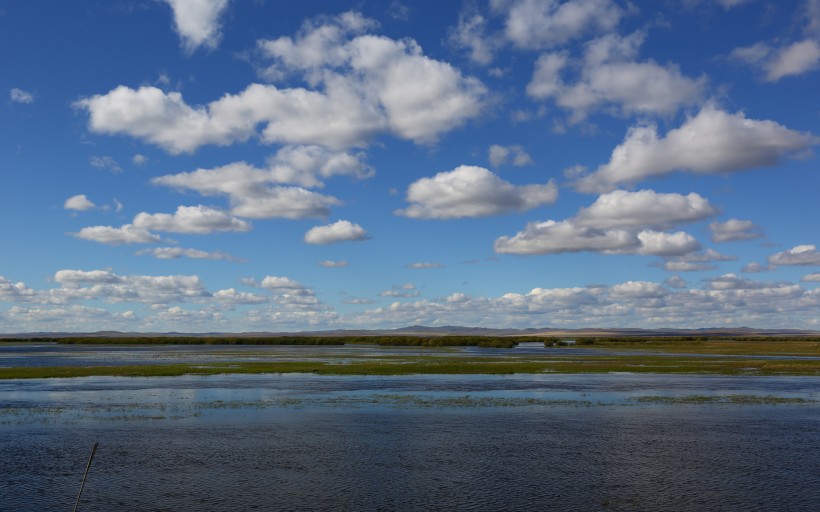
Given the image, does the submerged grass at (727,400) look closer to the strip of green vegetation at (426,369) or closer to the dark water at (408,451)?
the dark water at (408,451)

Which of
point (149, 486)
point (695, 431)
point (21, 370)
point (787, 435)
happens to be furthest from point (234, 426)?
point (21, 370)

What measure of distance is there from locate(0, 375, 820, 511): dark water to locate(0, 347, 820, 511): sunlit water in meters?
0.10

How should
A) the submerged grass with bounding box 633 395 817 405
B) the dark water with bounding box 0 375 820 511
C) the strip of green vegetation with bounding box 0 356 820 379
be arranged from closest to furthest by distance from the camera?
the dark water with bounding box 0 375 820 511
the submerged grass with bounding box 633 395 817 405
the strip of green vegetation with bounding box 0 356 820 379

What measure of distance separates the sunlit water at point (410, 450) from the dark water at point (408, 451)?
0.10 meters

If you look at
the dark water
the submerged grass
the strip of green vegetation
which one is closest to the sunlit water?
the dark water

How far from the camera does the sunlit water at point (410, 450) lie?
22.6m

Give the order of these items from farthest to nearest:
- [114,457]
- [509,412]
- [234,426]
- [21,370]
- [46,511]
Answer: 1. [21,370]
2. [509,412]
3. [234,426]
4. [114,457]
5. [46,511]

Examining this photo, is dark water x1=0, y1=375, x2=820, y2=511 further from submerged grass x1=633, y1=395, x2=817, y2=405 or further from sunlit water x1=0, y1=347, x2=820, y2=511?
submerged grass x1=633, y1=395, x2=817, y2=405

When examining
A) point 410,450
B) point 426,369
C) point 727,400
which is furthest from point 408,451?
point 426,369

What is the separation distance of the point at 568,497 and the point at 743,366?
68.0m

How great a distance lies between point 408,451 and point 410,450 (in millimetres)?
220

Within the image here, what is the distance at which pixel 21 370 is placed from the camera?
240 feet

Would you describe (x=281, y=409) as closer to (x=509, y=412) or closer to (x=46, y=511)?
(x=509, y=412)

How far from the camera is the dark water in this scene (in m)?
22.6
